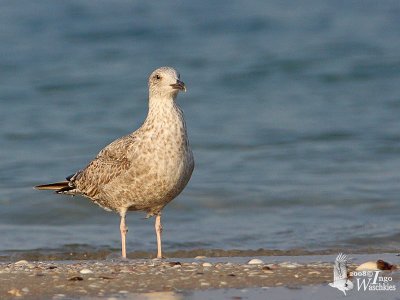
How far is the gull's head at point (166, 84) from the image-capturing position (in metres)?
9.05

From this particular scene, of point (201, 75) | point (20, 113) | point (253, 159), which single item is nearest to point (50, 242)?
point (253, 159)

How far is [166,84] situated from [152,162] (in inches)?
28.9

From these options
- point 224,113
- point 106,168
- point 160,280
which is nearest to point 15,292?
point 160,280

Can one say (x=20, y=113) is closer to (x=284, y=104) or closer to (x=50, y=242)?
(x=284, y=104)

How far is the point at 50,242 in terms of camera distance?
10.3 meters

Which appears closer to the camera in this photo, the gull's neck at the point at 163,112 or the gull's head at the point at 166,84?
the gull's neck at the point at 163,112

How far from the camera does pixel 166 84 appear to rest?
9.09m

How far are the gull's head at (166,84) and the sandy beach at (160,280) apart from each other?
5.19 ft

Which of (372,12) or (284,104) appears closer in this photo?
(284,104)

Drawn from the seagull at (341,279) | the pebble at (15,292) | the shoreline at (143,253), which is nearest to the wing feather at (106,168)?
the shoreline at (143,253)

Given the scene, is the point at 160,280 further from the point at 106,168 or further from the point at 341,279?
the point at 106,168

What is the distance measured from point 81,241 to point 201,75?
28.3 feet

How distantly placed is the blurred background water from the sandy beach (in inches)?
85.8

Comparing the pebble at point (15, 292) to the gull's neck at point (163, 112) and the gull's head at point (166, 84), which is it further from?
the gull's head at point (166, 84)
